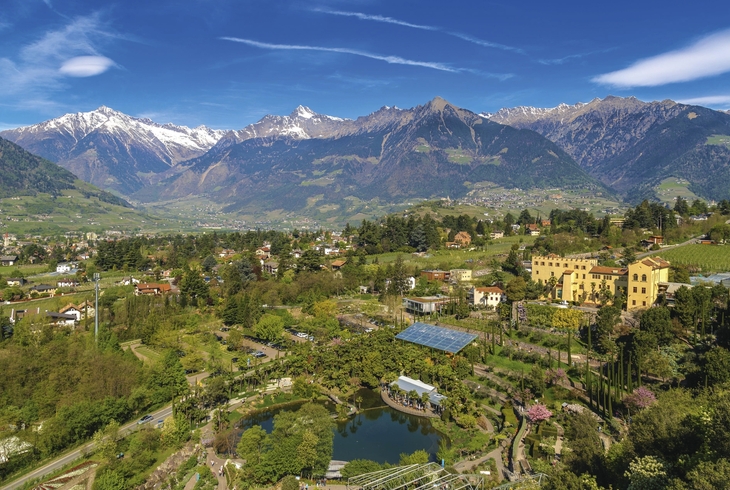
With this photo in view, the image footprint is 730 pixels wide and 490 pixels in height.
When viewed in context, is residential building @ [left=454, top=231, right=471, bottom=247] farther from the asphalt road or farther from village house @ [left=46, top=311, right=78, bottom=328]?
the asphalt road

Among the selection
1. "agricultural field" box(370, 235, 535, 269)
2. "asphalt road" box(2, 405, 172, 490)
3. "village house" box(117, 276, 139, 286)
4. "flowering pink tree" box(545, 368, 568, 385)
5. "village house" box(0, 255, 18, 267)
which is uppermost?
"agricultural field" box(370, 235, 535, 269)

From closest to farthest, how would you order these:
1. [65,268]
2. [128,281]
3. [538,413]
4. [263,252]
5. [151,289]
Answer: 1. [538,413]
2. [151,289]
3. [128,281]
4. [65,268]
5. [263,252]

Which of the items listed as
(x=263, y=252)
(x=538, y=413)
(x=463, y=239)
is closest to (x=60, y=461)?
(x=538, y=413)

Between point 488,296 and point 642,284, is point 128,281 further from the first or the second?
point 642,284

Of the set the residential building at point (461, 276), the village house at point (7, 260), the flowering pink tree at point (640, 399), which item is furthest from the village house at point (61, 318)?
the flowering pink tree at point (640, 399)

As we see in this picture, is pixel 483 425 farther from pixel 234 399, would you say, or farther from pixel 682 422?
pixel 234 399

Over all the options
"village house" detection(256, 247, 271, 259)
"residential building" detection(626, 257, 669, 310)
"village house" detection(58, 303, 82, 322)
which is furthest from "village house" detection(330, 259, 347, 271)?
"residential building" detection(626, 257, 669, 310)
